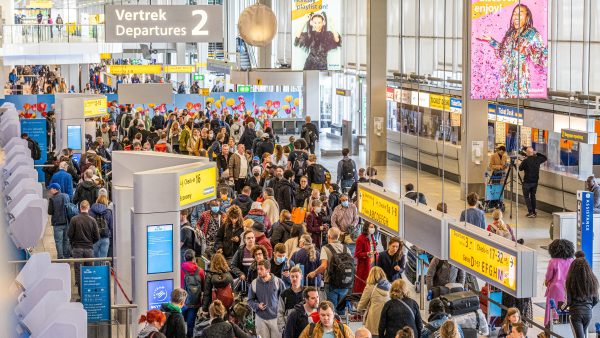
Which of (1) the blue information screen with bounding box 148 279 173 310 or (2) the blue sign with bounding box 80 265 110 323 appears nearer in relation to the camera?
(2) the blue sign with bounding box 80 265 110 323

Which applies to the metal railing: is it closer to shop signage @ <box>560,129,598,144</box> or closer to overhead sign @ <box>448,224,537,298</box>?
shop signage @ <box>560,129,598,144</box>

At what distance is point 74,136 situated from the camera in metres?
25.3

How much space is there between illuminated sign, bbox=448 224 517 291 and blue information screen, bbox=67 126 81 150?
17130 mm

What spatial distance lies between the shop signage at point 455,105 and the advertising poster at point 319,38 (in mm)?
5500

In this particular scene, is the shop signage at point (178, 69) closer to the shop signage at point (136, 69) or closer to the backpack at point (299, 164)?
the shop signage at point (136, 69)

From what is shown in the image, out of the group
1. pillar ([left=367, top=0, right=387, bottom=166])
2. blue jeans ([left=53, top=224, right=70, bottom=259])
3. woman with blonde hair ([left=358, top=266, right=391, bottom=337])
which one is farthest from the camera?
pillar ([left=367, top=0, right=387, bottom=166])

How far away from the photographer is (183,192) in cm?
1139

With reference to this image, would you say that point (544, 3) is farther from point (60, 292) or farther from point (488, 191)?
point (60, 292)

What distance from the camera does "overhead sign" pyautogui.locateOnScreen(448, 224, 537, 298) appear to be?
8.23 meters

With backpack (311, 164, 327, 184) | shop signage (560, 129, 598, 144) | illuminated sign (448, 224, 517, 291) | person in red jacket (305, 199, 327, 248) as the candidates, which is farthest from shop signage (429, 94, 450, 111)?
illuminated sign (448, 224, 517, 291)

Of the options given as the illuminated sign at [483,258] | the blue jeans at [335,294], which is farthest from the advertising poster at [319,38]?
the illuminated sign at [483,258]

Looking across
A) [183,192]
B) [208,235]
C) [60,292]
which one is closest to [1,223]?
[60,292]

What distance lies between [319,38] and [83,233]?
64.0 ft

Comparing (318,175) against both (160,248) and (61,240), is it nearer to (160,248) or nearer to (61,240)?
(61,240)
